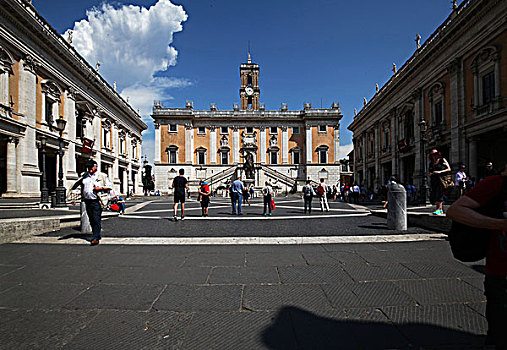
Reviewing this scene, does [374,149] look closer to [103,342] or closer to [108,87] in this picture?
[108,87]

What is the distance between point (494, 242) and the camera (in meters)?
1.73

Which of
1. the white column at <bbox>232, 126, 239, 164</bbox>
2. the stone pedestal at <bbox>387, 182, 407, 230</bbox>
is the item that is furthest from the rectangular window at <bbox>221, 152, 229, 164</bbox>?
the stone pedestal at <bbox>387, 182, 407, 230</bbox>

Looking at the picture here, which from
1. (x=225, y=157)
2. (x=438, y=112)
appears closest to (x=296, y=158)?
(x=225, y=157)

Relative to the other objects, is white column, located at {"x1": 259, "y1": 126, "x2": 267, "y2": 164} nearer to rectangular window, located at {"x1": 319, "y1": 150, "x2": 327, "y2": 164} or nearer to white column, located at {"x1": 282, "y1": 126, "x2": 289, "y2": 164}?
white column, located at {"x1": 282, "y1": 126, "x2": 289, "y2": 164}

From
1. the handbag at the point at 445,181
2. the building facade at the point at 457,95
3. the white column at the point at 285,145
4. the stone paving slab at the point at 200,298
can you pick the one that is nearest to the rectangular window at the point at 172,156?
the white column at the point at 285,145

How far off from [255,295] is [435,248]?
12.9 ft

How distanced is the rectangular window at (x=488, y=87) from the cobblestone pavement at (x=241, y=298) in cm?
1640

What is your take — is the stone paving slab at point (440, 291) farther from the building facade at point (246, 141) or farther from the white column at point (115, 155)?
the building facade at point (246, 141)

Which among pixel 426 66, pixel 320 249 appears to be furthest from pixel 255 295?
pixel 426 66

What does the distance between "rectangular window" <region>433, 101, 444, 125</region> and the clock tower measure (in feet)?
142

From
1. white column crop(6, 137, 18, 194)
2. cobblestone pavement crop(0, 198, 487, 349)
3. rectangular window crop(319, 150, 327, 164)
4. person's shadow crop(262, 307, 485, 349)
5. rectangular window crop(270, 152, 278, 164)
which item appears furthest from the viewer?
rectangular window crop(270, 152, 278, 164)

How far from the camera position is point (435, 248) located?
16.3 feet

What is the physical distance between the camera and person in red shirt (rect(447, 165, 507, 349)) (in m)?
1.66

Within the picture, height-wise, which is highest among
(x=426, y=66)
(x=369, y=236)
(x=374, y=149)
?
(x=426, y=66)
